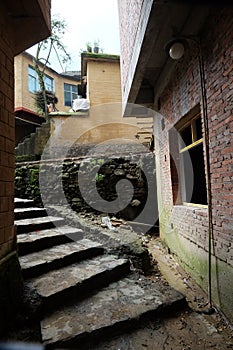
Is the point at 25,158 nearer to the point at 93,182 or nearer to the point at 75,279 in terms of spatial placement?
the point at 93,182

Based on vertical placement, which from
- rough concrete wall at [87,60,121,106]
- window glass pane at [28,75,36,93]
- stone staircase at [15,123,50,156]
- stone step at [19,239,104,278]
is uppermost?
window glass pane at [28,75,36,93]

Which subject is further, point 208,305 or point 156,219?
point 156,219

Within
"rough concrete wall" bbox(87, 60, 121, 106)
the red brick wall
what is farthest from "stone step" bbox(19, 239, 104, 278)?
"rough concrete wall" bbox(87, 60, 121, 106)

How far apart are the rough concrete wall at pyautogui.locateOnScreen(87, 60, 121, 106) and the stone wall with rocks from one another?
16.1 ft

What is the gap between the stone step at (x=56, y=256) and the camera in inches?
103

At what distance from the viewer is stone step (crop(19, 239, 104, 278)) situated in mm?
2619

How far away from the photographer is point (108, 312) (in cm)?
220

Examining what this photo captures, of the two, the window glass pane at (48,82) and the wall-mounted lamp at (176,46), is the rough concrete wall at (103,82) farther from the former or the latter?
the wall-mounted lamp at (176,46)

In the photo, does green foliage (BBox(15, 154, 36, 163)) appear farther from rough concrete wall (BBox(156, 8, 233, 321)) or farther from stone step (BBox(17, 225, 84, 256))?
rough concrete wall (BBox(156, 8, 233, 321))

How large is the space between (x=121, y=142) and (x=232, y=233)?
7.67m

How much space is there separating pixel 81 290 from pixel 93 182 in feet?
13.1

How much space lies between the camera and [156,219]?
6.70m

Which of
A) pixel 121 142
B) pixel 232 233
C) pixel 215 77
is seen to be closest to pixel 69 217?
pixel 232 233

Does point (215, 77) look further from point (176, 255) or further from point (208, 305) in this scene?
point (176, 255)
